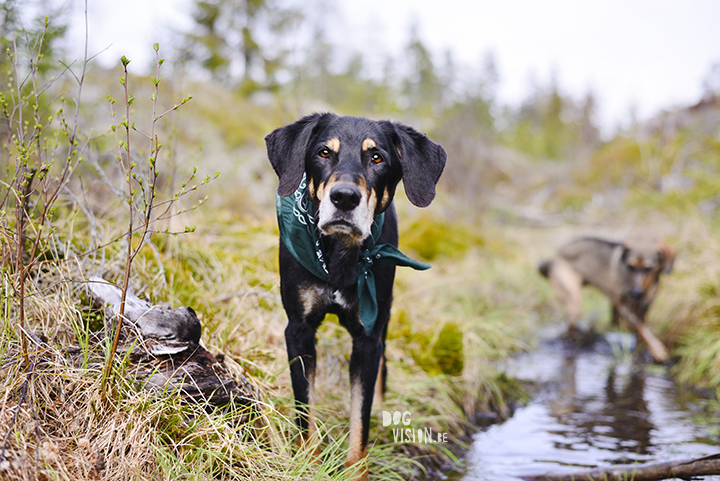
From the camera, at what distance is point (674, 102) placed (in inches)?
829

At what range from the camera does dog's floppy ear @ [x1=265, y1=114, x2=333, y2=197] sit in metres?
2.51

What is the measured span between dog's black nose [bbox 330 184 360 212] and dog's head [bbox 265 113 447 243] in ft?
0.26

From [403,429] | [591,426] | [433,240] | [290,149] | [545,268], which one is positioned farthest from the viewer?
[433,240]

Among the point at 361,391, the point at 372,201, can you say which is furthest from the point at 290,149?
the point at 361,391

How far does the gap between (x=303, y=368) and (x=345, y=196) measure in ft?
3.25

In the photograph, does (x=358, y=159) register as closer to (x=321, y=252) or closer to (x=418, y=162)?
(x=418, y=162)

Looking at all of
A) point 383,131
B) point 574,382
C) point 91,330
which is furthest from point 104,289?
point 574,382

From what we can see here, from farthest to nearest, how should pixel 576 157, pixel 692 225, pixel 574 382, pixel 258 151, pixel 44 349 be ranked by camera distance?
pixel 576 157 < pixel 258 151 < pixel 692 225 < pixel 574 382 < pixel 44 349

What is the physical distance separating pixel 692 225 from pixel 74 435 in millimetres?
8329

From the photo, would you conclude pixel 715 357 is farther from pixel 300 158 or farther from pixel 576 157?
pixel 576 157

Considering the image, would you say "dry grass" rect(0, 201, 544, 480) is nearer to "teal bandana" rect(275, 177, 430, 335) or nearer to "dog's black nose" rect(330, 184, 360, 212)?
"teal bandana" rect(275, 177, 430, 335)

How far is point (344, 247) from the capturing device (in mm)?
2547

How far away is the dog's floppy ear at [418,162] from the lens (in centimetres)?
256

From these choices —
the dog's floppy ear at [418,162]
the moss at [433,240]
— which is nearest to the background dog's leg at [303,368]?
the dog's floppy ear at [418,162]
